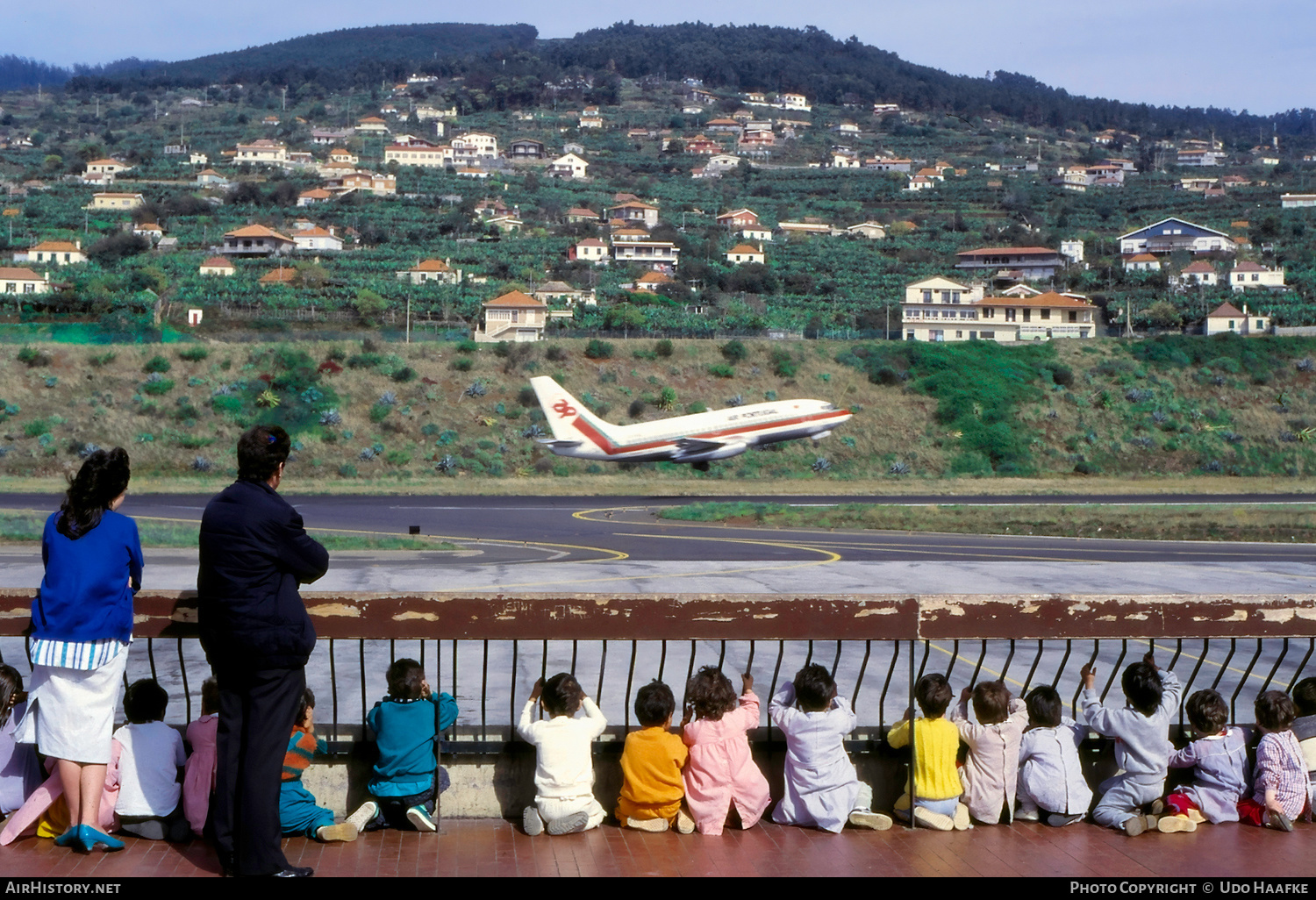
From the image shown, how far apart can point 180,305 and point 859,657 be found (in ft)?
292

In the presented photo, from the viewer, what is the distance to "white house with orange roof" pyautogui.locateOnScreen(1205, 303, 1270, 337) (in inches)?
3878

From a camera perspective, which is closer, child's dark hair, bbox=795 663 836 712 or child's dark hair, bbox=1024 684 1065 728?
child's dark hair, bbox=795 663 836 712

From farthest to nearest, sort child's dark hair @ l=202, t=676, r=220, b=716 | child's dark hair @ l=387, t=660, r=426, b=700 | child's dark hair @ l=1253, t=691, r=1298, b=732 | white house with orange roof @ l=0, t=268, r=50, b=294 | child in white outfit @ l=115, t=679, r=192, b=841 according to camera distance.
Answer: white house with orange roof @ l=0, t=268, r=50, b=294 < child's dark hair @ l=1253, t=691, r=1298, b=732 < child's dark hair @ l=387, t=660, r=426, b=700 < child's dark hair @ l=202, t=676, r=220, b=716 < child in white outfit @ l=115, t=679, r=192, b=841

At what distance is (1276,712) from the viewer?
8242 millimetres

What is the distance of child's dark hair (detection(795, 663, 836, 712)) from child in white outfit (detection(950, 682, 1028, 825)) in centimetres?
103

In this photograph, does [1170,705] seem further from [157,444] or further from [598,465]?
[157,444]

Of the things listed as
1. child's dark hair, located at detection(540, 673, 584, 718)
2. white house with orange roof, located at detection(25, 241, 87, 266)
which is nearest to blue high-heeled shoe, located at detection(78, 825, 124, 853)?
child's dark hair, located at detection(540, 673, 584, 718)

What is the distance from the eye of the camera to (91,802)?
23.2 feet

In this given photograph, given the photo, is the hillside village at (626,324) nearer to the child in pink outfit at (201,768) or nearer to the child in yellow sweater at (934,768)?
the child in yellow sweater at (934,768)

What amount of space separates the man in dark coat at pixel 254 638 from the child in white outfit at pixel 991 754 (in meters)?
4.33

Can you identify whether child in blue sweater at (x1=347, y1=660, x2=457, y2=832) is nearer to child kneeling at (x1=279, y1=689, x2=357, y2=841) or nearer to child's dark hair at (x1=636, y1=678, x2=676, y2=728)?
child kneeling at (x1=279, y1=689, x2=357, y2=841)

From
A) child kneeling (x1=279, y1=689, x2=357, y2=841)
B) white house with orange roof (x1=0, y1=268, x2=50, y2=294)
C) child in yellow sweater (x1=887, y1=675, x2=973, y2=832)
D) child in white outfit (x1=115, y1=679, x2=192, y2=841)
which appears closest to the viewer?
child kneeling (x1=279, y1=689, x2=357, y2=841)

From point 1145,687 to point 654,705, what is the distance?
3.34m

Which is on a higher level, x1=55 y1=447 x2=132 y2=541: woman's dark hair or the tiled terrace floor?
x1=55 y1=447 x2=132 y2=541: woman's dark hair
